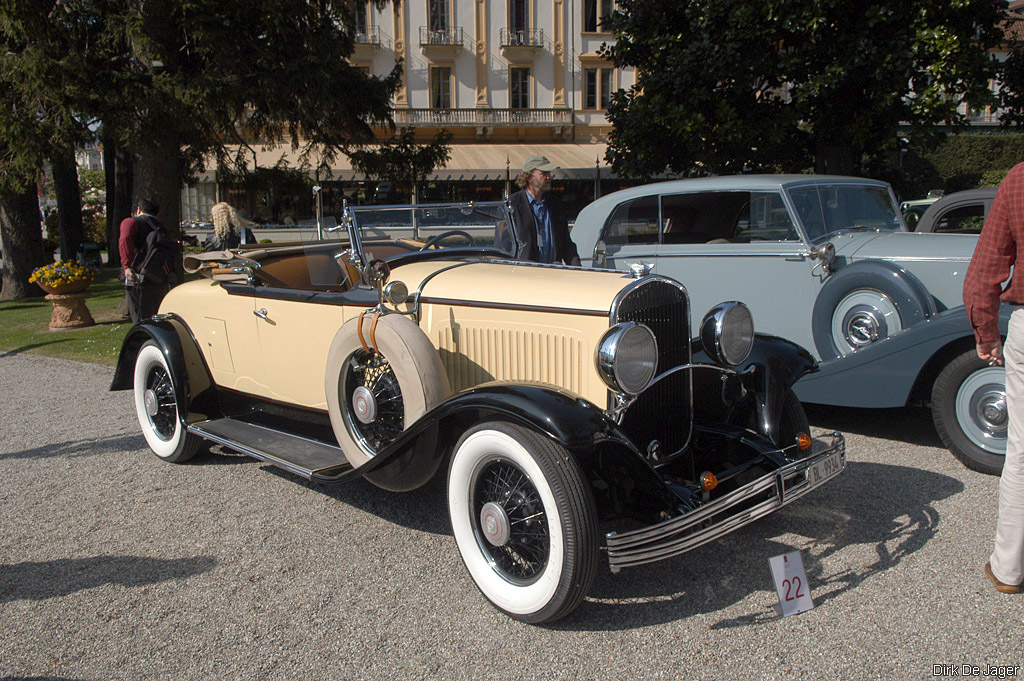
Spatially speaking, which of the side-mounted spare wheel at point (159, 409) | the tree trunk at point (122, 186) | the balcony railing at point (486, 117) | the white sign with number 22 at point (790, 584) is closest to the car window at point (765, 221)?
the white sign with number 22 at point (790, 584)

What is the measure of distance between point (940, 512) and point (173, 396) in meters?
4.56

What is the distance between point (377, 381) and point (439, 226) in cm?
126

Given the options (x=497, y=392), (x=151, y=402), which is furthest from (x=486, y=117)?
(x=497, y=392)

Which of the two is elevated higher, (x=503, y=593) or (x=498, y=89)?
(x=498, y=89)

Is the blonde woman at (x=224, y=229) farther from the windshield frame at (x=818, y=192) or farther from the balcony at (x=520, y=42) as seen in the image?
the balcony at (x=520, y=42)

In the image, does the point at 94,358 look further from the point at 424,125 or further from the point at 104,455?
the point at 424,125

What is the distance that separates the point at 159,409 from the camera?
4914 mm

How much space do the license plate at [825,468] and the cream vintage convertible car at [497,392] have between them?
12 mm

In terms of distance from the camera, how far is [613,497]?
2.94 m

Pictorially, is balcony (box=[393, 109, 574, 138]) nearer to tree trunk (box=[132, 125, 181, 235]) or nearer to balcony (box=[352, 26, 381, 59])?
balcony (box=[352, 26, 381, 59])

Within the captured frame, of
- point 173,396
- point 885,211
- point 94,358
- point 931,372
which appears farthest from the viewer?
point 94,358

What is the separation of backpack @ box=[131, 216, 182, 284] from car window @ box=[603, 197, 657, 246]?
5.04 metres

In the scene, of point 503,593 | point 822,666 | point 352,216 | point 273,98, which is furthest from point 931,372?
point 273,98

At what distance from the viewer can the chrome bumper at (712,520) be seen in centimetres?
256
